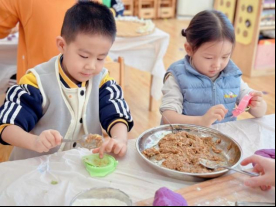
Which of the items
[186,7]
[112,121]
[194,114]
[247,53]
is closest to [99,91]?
[112,121]

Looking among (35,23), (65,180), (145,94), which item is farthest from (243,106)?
(145,94)

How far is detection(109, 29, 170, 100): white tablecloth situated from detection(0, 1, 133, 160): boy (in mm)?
1282

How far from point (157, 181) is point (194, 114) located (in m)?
0.55

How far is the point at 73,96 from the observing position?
116cm

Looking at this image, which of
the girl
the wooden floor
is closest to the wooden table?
the girl

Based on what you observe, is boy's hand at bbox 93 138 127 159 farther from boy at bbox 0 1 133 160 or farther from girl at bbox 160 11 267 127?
girl at bbox 160 11 267 127

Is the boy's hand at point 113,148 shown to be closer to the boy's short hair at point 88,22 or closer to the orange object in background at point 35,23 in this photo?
the boy's short hair at point 88,22

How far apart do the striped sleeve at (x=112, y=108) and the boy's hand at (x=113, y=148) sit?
171mm

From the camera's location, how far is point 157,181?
88 cm

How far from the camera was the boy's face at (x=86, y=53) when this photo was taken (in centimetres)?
103

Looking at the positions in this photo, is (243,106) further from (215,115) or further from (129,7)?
(129,7)

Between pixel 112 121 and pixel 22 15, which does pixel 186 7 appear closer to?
pixel 22 15

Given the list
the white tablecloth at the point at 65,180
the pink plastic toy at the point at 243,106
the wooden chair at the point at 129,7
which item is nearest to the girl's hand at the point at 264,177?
the white tablecloth at the point at 65,180

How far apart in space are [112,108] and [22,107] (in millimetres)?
297
